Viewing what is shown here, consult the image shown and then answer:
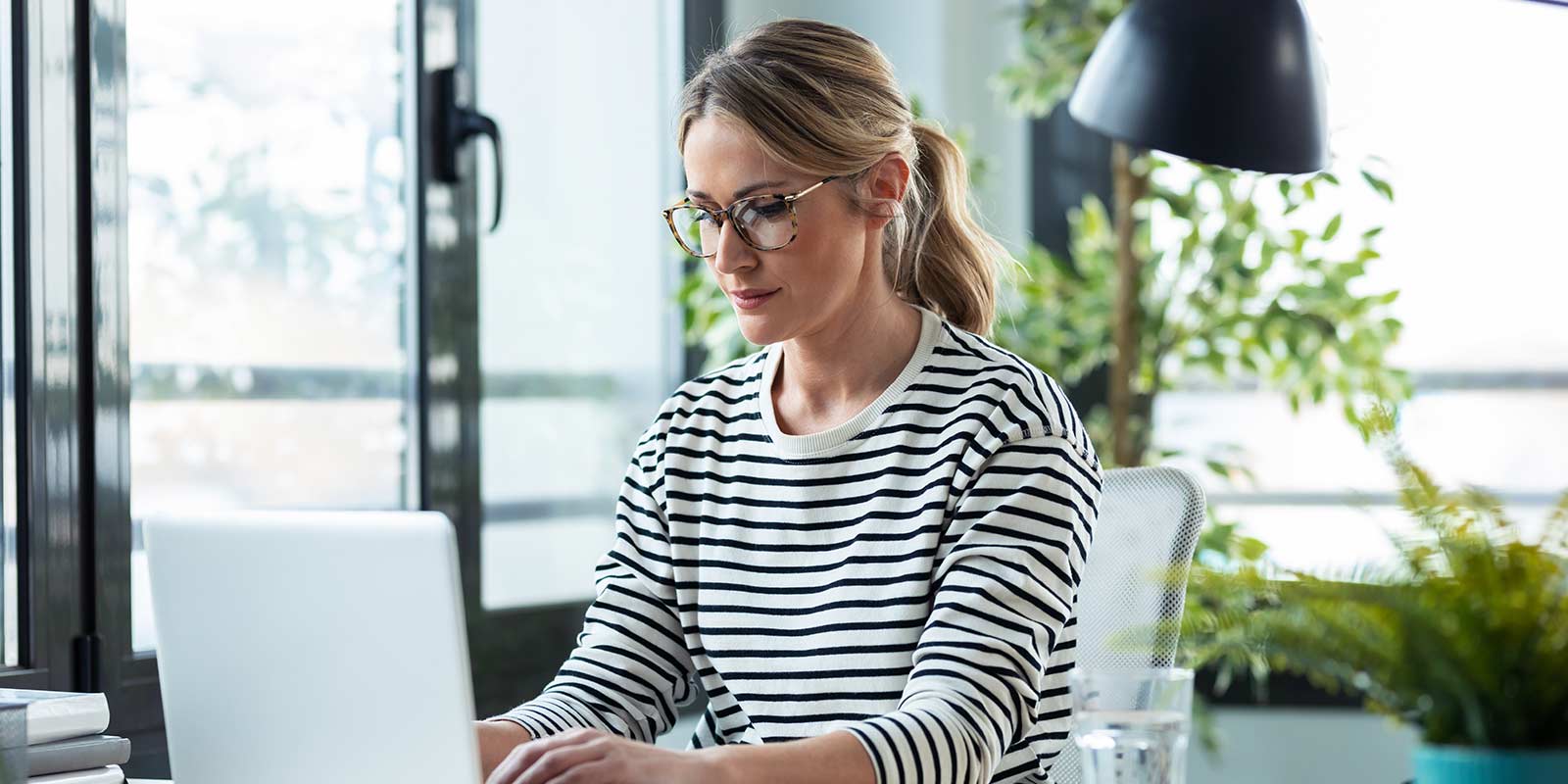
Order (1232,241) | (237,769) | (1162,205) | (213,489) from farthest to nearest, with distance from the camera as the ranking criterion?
1. (1162,205)
2. (1232,241)
3. (213,489)
4. (237,769)

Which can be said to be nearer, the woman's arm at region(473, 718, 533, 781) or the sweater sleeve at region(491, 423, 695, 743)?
the woman's arm at region(473, 718, 533, 781)

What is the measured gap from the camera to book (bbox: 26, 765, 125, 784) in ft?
3.63

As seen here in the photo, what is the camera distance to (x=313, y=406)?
2.15 m

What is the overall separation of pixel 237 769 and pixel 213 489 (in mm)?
993

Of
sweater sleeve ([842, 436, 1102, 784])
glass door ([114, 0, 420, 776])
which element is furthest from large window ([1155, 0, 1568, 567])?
sweater sleeve ([842, 436, 1102, 784])

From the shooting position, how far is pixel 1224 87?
137 cm

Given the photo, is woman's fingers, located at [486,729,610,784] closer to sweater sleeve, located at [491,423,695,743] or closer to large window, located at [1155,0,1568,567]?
sweater sleeve, located at [491,423,695,743]

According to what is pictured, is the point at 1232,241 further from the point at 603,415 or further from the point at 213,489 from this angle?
the point at 213,489

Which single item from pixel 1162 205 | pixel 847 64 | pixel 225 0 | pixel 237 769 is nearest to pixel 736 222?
pixel 847 64

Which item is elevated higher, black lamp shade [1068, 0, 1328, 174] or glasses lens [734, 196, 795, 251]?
black lamp shade [1068, 0, 1328, 174]

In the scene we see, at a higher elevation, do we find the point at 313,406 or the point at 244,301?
the point at 244,301

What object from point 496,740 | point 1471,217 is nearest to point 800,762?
point 496,740

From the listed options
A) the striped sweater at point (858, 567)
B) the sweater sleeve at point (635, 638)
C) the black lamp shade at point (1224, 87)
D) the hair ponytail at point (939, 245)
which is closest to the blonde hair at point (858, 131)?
the hair ponytail at point (939, 245)

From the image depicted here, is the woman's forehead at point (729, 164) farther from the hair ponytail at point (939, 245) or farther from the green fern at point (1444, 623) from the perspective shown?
the green fern at point (1444, 623)
